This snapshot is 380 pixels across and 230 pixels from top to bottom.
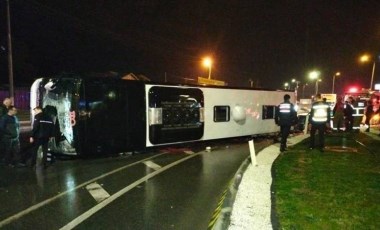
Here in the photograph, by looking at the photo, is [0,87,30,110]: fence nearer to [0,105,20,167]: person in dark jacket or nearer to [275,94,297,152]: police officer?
[0,105,20,167]: person in dark jacket

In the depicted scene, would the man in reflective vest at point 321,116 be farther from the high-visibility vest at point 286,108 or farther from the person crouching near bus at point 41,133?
the person crouching near bus at point 41,133

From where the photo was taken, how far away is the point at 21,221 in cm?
650

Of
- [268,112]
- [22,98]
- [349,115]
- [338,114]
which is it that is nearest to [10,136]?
[268,112]

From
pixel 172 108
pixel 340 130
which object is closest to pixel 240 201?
pixel 172 108

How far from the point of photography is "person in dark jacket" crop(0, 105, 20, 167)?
37.8 ft

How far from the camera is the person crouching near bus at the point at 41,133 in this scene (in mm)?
11297

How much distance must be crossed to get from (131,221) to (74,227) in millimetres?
892

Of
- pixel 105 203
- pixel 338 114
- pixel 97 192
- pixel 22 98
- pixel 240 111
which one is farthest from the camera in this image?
pixel 22 98

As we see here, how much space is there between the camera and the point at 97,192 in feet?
28.0

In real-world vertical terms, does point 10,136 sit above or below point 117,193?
above

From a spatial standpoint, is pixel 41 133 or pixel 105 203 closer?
pixel 105 203

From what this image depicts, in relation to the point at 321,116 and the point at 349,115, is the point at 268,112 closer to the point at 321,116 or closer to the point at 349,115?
the point at 349,115

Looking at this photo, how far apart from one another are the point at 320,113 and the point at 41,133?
9.13m

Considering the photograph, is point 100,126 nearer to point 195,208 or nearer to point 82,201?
point 82,201
